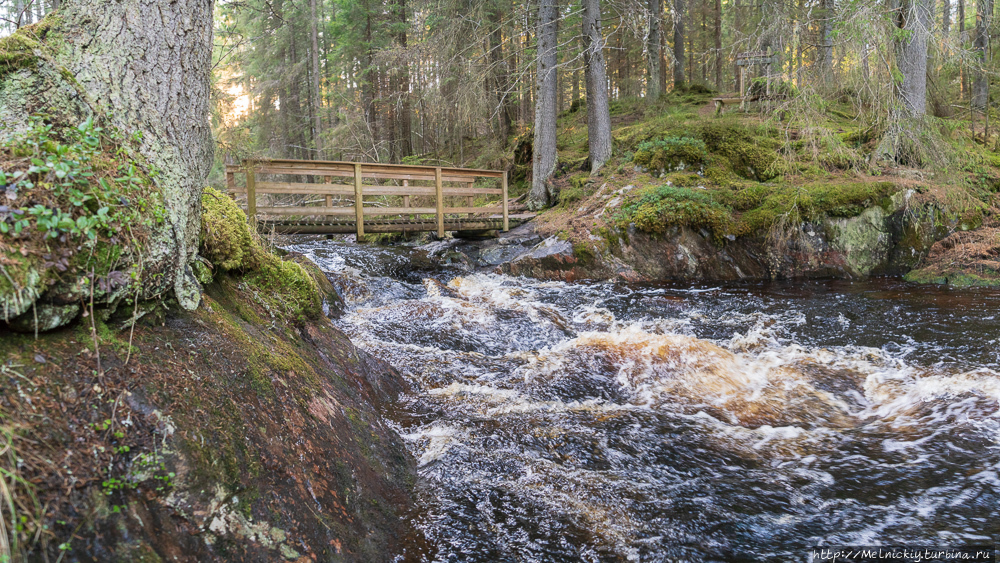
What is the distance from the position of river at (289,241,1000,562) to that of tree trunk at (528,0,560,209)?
6845 millimetres

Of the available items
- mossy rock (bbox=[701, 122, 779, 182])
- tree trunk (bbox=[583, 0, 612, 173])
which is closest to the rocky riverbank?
mossy rock (bbox=[701, 122, 779, 182])

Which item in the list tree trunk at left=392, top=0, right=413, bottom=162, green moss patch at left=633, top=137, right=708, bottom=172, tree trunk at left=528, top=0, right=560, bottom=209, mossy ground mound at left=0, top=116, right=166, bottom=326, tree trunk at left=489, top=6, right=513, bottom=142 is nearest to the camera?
mossy ground mound at left=0, top=116, right=166, bottom=326

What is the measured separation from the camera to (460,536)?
2.64 meters

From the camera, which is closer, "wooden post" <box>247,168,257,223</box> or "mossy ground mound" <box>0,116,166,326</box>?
"mossy ground mound" <box>0,116,166,326</box>

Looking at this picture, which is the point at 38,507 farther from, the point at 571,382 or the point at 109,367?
the point at 571,382

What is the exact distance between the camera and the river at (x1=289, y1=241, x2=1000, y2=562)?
2.71m

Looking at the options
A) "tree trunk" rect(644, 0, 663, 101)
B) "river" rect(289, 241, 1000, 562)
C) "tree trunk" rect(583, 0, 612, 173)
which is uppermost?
"tree trunk" rect(644, 0, 663, 101)

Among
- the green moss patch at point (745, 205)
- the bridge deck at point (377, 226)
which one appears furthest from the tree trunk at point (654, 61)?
Result: the bridge deck at point (377, 226)

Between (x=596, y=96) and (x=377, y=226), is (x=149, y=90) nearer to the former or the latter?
(x=377, y=226)

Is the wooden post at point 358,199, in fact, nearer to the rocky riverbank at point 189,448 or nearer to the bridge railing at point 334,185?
the bridge railing at point 334,185

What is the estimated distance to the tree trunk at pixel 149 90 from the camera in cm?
242

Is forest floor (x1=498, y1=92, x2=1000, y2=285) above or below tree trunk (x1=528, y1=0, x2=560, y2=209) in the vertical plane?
below

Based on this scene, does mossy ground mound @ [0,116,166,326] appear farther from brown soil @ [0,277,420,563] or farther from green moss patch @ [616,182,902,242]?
green moss patch @ [616,182,902,242]

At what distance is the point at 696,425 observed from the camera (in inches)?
154
